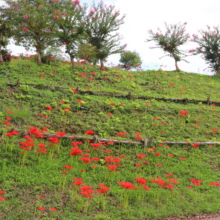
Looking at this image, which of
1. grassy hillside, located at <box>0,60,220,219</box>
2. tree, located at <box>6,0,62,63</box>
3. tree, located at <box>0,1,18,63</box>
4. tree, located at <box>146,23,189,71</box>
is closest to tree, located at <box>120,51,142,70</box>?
tree, located at <box>146,23,189,71</box>

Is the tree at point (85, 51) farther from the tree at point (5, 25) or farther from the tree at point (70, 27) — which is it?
the tree at point (5, 25)

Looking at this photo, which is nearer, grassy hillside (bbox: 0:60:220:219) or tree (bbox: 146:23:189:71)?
grassy hillside (bbox: 0:60:220:219)

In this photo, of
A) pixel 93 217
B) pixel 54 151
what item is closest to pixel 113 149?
pixel 54 151

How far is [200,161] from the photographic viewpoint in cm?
937

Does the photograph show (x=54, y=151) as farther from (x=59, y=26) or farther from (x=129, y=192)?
(x=59, y=26)

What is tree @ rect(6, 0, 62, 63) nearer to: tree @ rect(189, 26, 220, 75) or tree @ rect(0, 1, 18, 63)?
tree @ rect(0, 1, 18, 63)

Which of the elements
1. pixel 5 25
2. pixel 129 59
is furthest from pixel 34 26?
pixel 129 59

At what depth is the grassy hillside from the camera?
19.3 ft

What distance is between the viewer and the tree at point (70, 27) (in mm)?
17234

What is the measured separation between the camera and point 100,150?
8.74 meters

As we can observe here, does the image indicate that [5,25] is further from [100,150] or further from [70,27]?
[100,150]

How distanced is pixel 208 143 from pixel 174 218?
228 inches

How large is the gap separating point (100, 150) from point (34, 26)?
11.7 metres

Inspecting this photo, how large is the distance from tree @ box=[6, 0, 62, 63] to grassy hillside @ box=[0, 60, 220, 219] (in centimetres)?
171
